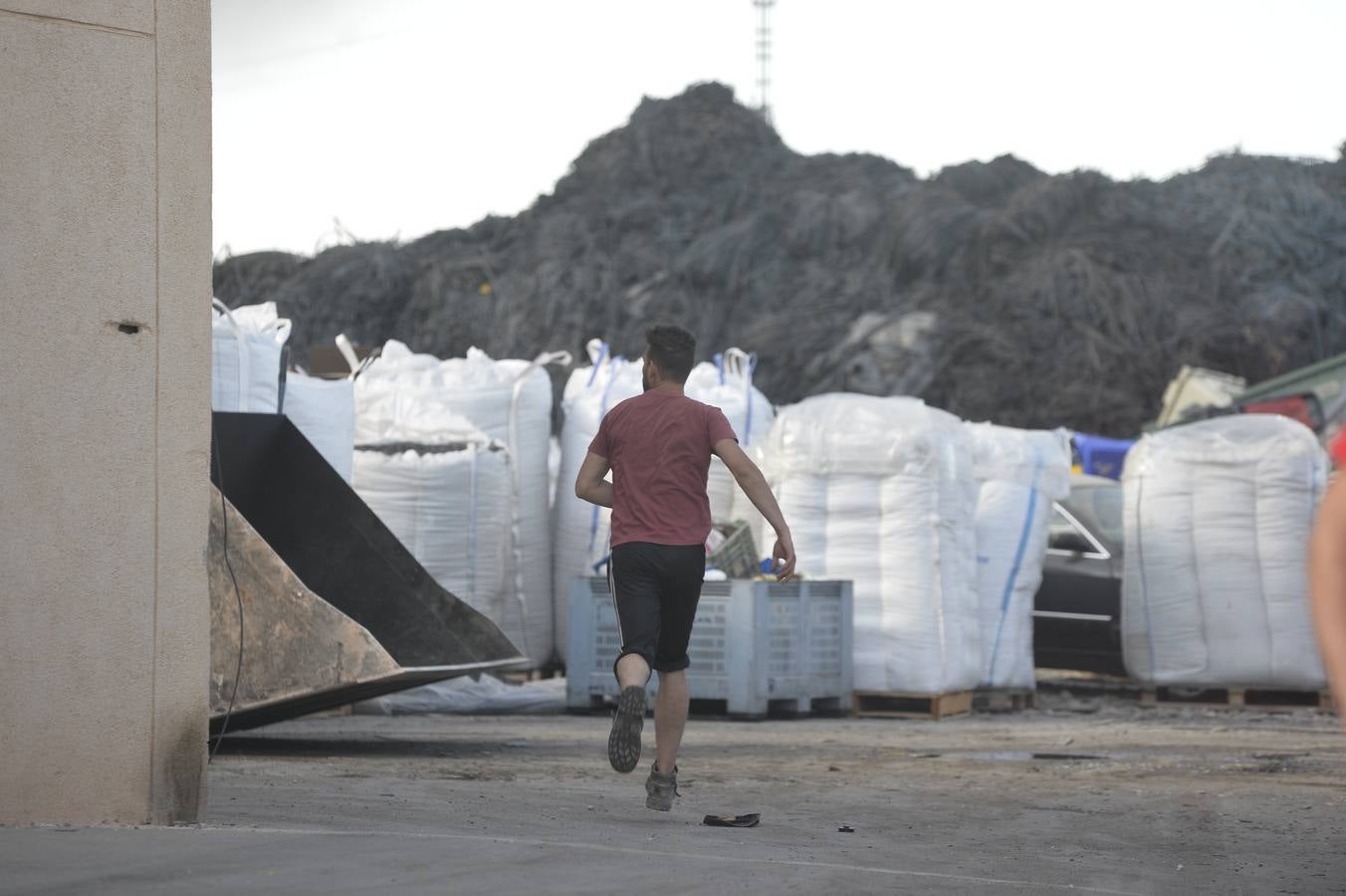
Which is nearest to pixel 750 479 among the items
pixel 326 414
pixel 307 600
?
pixel 307 600

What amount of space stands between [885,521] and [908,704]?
1.21 meters

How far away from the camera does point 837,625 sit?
10625 mm

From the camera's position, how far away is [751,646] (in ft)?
33.4

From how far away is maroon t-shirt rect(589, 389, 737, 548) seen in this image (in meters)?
5.84

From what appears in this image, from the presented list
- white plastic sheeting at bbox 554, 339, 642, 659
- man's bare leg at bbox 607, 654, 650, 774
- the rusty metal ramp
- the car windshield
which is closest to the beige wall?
man's bare leg at bbox 607, 654, 650, 774

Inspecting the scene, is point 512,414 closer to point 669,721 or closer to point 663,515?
point 663,515

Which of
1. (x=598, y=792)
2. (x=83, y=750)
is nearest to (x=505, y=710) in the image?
(x=598, y=792)

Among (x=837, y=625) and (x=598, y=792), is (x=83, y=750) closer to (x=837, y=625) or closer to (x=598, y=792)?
(x=598, y=792)

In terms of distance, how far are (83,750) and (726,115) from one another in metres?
27.0

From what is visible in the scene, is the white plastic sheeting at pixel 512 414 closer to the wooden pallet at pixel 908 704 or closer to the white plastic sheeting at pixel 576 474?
the white plastic sheeting at pixel 576 474

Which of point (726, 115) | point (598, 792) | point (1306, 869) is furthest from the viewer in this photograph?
point (726, 115)

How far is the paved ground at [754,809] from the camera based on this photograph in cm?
377

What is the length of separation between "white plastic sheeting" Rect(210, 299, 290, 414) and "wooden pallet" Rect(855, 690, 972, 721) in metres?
4.20

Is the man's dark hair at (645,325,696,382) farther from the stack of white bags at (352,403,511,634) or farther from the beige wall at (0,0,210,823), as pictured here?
the stack of white bags at (352,403,511,634)
